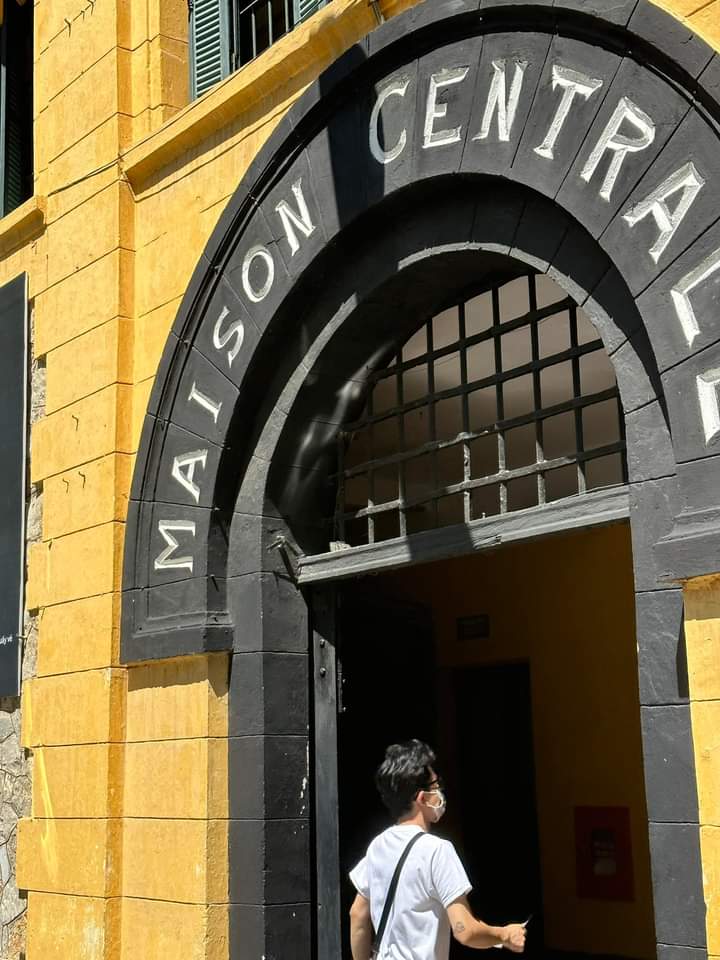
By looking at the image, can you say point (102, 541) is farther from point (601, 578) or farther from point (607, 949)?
point (607, 949)

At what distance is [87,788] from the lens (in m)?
7.46

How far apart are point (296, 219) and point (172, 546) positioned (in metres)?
1.82

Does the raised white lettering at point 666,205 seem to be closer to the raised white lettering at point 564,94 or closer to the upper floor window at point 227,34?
the raised white lettering at point 564,94

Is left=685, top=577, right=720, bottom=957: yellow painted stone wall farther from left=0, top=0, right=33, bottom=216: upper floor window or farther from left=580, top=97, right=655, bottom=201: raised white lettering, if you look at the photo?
left=0, top=0, right=33, bottom=216: upper floor window

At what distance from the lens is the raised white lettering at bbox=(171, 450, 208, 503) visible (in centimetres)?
704

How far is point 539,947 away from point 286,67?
6.54m

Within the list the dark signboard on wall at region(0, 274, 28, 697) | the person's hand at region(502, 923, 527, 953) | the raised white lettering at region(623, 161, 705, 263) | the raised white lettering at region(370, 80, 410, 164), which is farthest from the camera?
the dark signboard on wall at region(0, 274, 28, 697)

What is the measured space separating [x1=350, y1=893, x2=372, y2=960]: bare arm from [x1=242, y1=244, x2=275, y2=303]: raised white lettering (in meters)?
3.16

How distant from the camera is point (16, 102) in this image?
33.2 ft

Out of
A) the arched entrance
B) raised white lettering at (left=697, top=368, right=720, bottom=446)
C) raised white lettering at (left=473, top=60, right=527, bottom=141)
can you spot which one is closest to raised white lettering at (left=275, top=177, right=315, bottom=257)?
the arched entrance

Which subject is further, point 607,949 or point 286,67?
point 607,949

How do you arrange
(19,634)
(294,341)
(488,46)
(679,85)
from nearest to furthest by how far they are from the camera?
(679,85)
(488,46)
(294,341)
(19,634)

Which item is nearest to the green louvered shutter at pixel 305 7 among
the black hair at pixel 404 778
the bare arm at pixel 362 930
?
the black hair at pixel 404 778

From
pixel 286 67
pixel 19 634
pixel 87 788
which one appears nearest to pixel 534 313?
pixel 286 67
